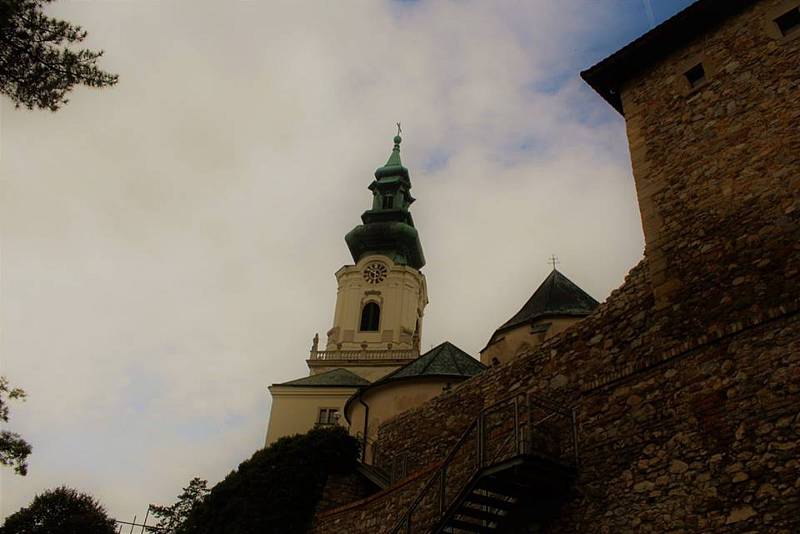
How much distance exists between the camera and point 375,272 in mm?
54406

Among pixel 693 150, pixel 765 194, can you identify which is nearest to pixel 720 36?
pixel 693 150

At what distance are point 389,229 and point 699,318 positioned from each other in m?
47.3

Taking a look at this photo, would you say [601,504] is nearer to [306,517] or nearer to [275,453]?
[306,517]

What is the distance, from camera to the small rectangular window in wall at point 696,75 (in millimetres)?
12172

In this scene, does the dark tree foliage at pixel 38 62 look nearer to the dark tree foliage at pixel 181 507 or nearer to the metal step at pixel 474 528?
the metal step at pixel 474 528

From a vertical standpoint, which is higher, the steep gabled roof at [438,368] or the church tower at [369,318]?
the church tower at [369,318]

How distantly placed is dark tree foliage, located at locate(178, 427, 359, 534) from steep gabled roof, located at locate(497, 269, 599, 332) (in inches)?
305

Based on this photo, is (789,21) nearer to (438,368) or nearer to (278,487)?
(278,487)

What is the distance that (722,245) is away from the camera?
10.2 meters

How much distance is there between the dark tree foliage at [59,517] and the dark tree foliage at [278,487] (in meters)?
15.0

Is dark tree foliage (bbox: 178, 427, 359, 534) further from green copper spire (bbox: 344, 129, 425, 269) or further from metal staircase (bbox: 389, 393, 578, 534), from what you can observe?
green copper spire (bbox: 344, 129, 425, 269)

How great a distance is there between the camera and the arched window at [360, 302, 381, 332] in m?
52.1

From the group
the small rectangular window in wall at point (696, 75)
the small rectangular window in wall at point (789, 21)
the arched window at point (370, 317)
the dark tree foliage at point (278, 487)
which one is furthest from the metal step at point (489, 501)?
the arched window at point (370, 317)

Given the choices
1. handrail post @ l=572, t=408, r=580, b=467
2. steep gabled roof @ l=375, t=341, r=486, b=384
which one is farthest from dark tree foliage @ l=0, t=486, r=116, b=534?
handrail post @ l=572, t=408, r=580, b=467
